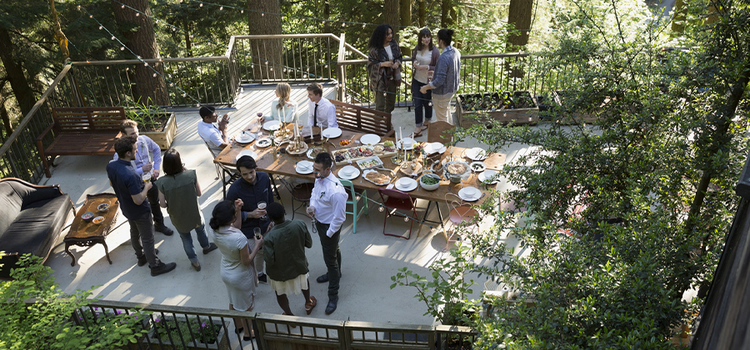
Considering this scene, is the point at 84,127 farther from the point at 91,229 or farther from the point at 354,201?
the point at 354,201

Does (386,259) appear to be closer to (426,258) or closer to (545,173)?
(426,258)

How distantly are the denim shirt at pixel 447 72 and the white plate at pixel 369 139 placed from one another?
1329 mm

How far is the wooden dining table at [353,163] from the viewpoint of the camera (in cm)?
612

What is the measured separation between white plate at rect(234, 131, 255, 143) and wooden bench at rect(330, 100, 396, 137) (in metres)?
1.49

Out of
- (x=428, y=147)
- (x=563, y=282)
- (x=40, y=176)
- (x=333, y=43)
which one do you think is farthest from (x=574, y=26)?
(x=333, y=43)

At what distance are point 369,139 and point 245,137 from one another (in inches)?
71.6

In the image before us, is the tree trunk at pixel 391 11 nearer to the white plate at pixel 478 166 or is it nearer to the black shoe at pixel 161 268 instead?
the white plate at pixel 478 166

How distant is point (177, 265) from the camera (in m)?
6.21

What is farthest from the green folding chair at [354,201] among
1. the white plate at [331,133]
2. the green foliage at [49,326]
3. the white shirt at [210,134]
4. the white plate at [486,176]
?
the green foliage at [49,326]

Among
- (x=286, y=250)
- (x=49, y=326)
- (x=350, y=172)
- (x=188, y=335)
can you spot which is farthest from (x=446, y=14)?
(x=49, y=326)

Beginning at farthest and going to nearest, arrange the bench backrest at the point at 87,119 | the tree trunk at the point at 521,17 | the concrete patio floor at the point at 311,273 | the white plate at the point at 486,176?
1. the tree trunk at the point at 521,17
2. the bench backrest at the point at 87,119
3. the white plate at the point at 486,176
4. the concrete patio floor at the point at 311,273

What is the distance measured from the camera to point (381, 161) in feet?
22.0

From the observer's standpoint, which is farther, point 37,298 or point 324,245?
point 324,245

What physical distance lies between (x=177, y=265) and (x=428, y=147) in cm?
358
